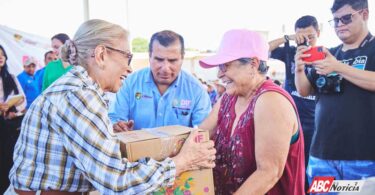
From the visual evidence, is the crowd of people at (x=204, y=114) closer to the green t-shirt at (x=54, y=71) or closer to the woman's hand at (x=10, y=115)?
the green t-shirt at (x=54, y=71)

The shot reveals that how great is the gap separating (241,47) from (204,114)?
97 cm

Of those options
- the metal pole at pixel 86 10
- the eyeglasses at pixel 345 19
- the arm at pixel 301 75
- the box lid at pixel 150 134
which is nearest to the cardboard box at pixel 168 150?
the box lid at pixel 150 134

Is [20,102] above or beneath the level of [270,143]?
beneath

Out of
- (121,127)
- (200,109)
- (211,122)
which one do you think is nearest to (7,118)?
(121,127)

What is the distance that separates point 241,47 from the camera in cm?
169

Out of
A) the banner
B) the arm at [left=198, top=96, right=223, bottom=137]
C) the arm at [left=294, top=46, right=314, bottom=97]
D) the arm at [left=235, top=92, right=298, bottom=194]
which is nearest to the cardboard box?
the arm at [left=235, top=92, right=298, bottom=194]

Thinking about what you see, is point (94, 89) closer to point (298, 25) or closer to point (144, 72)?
point (144, 72)

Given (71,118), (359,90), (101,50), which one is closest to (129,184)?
(71,118)

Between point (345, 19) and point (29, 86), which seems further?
point (29, 86)

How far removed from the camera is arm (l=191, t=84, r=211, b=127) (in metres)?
2.55

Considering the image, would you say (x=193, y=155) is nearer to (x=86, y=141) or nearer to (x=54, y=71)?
(x=86, y=141)

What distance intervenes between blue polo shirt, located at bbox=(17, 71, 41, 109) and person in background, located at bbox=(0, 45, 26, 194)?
0.42ft

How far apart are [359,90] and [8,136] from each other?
13.1ft

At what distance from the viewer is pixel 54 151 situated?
1.38 meters
